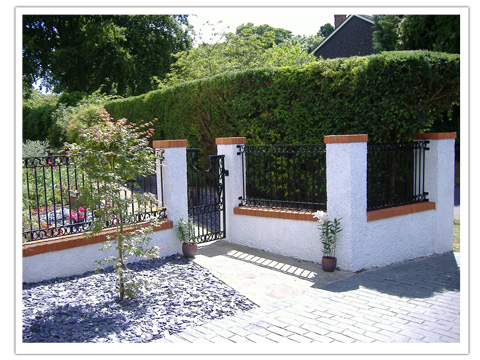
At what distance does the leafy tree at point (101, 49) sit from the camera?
24.5 m

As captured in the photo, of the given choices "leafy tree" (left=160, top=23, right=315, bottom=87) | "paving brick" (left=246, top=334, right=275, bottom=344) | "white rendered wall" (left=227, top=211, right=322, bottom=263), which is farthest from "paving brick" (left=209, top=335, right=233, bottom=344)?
"leafy tree" (left=160, top=23, right=315, bottom=87)

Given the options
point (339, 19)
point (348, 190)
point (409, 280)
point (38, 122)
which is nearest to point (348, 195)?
point (348, 190)

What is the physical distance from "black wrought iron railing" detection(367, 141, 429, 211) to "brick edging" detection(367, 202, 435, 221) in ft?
0.51

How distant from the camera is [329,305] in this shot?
4781 millimetres

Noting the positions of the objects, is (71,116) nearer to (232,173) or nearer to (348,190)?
(232,173)

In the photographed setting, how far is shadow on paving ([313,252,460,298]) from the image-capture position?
5.30 metres

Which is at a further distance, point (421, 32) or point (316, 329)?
point (421, 32)

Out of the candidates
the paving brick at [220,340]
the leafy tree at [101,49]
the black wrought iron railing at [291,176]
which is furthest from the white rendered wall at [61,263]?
the leafy tree at [101,49]

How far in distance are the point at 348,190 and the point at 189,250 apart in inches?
103

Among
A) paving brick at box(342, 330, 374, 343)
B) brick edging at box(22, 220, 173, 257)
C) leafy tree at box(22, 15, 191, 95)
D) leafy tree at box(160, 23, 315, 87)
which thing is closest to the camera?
paving brick at box(342, 330, 374, 343)

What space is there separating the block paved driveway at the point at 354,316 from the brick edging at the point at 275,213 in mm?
1209

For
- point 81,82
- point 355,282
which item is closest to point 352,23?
point 81,82

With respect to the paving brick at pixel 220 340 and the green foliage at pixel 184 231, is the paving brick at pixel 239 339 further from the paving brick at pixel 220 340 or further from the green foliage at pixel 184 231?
the green foliage at pixel 184 231

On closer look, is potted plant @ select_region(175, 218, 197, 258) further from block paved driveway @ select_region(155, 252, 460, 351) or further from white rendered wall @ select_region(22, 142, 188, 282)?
block paved driveway @ select_region(155, 252, 460, 351)
